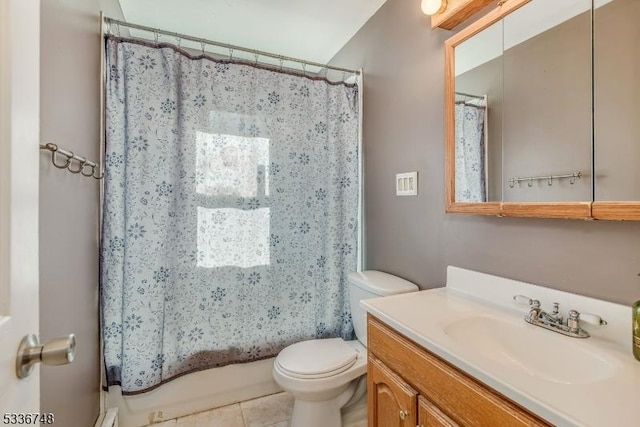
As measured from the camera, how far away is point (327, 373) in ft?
4.49

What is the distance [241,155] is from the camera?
1699 millimetres

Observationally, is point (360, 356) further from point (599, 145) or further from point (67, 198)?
point (67, 198)

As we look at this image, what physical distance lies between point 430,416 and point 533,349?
1.24ft

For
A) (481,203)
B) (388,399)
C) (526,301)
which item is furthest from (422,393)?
(481,203)

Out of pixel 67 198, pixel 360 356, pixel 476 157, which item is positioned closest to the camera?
pixel 67 198

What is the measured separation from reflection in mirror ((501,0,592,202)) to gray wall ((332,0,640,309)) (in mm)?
140

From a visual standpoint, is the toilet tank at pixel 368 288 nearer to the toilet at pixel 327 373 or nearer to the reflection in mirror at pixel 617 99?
the toilet at pixel 327 373

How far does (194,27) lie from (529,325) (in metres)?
2.50

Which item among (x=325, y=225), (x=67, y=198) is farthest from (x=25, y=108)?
(x=325, y=225)

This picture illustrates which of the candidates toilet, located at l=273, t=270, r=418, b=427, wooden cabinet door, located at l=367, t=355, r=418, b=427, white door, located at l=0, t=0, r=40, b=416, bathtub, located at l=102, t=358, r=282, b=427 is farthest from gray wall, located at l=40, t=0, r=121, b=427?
wooden cabinet door, located at l=367, t=355, r=418, b=427

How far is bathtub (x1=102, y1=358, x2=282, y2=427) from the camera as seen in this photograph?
1.56m

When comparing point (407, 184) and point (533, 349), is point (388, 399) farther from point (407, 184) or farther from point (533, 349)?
point (407, 184)

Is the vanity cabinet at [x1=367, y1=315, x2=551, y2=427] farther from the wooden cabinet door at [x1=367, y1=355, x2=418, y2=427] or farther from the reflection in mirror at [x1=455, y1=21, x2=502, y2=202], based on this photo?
the reflection in mirror at [x1=455, y1=21, x2=502, y2=202]

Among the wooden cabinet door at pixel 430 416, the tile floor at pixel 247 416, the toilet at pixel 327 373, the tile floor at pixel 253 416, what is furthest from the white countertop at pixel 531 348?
the tile floor at pixel 247 416
